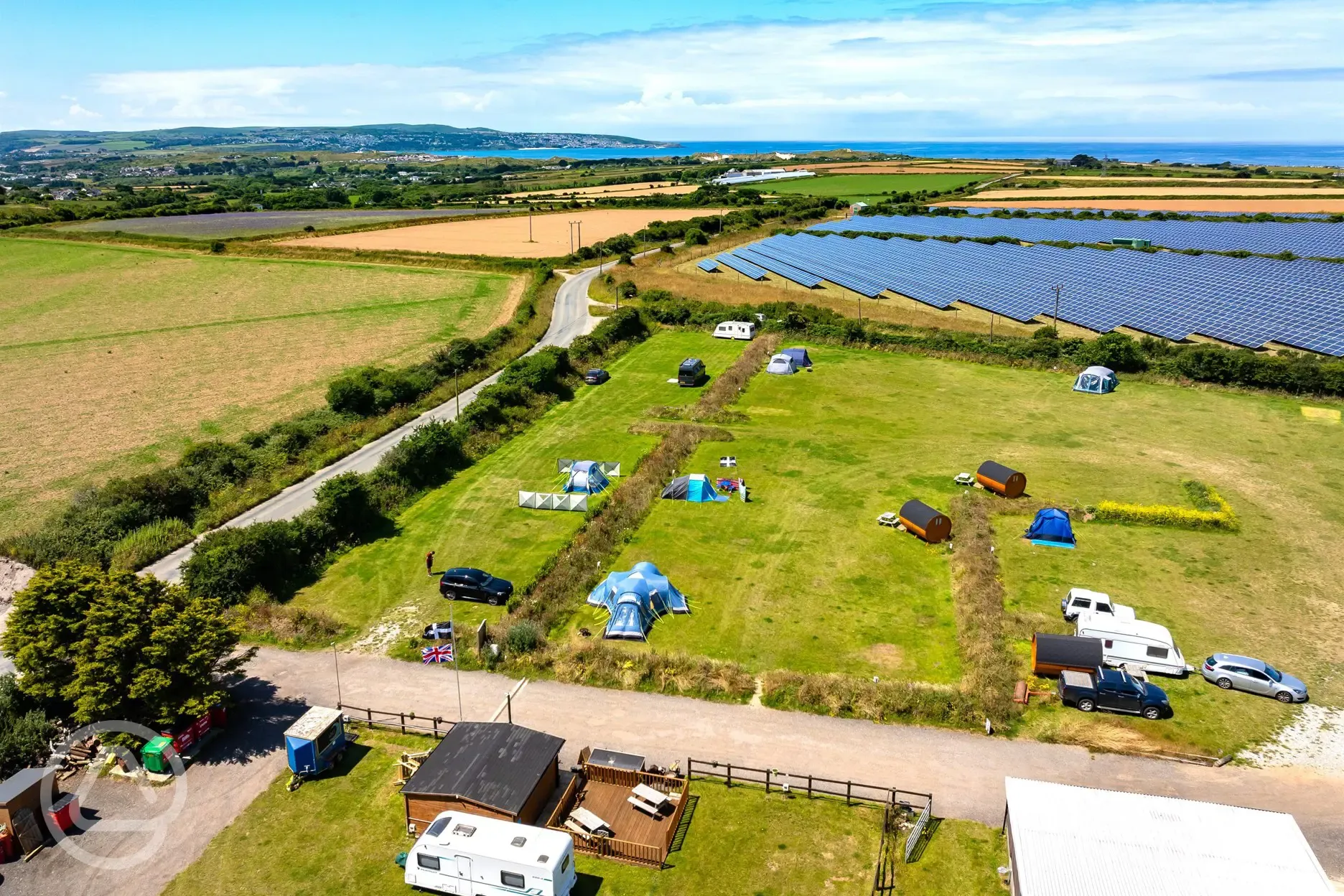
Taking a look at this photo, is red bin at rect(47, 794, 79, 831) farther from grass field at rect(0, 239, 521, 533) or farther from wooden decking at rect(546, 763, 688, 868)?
grass field at rect(0, 239, 521, 533)

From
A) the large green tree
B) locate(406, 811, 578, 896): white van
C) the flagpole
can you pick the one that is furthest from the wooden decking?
the large green tree

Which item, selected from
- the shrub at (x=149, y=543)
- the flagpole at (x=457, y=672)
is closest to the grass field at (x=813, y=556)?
the flagpole at (x=457, y=672)

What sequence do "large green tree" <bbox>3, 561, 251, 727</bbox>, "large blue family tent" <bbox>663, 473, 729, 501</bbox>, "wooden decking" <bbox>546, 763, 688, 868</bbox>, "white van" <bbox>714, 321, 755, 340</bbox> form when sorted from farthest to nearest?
"white van" <bbox>714, 321, 755, 340</bbox>, "large blue family tent" <bbox>663, 473, 729, 501</bbox>, "large green tree" <bbox>3, 561, 251, 727</bbox>, "wooden decking" <bbox>546, 763, 688, 868</bbox>

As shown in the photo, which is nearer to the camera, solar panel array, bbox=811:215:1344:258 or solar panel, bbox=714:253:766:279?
solar panel, bbox=714:253:766:279

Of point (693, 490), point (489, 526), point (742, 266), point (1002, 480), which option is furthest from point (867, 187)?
point (489, 526)

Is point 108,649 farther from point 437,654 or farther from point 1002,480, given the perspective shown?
point 1002,480
